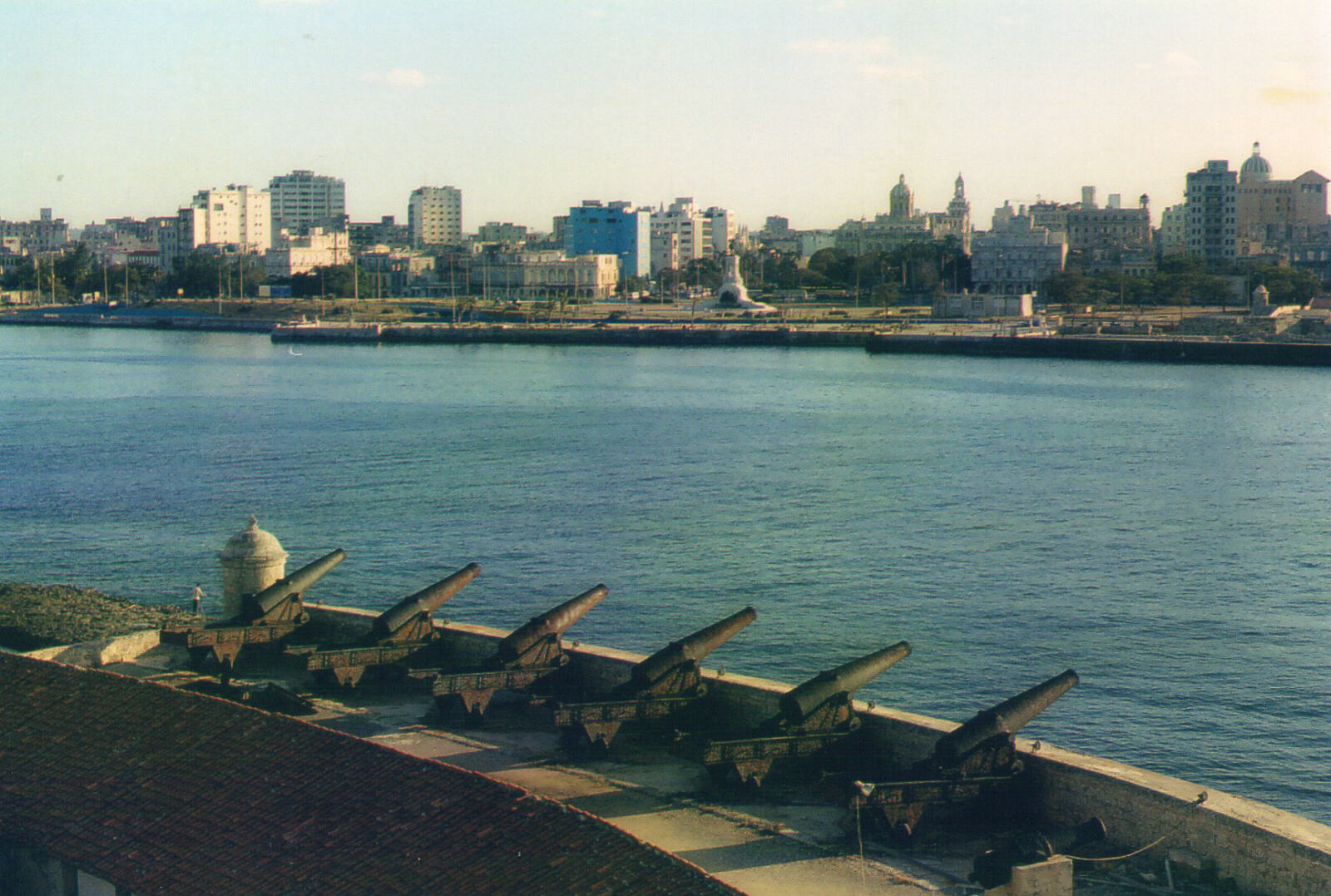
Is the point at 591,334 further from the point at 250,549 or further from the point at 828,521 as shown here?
the point at 250,549

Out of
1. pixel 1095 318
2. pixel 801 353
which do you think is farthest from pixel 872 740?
pixel 1095 318

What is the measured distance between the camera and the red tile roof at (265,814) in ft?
22.6

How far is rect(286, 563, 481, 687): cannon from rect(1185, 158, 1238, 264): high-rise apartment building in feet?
505

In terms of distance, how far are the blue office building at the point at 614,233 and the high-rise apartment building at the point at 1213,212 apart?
56.9m

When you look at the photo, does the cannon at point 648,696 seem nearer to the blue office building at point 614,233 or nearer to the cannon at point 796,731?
the cannon at point 796,731

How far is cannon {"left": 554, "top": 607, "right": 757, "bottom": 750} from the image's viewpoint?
10.6m

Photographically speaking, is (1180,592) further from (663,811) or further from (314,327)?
(314,327)

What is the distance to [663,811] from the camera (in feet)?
31.9

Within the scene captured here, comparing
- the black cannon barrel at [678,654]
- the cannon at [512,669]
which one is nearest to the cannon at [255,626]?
the cannon at [512,669]

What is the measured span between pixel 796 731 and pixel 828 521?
24516 millimetres

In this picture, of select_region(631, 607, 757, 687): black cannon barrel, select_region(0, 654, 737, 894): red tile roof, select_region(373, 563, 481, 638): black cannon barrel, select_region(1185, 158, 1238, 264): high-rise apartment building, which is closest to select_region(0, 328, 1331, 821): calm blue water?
select_region(631, 607, 757, 687): black cannon barrel

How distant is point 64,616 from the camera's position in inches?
784

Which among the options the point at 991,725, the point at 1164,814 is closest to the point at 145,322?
the point at 991,725

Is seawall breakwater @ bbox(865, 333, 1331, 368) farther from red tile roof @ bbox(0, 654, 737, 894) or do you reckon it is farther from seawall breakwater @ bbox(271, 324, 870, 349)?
red tile roof @ bbox(0, 654, 737, 894)
